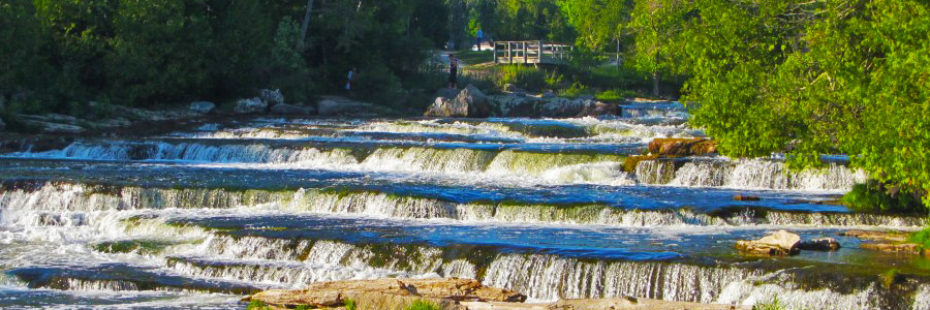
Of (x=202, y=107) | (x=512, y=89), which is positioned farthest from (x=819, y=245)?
(x=512, y=89)

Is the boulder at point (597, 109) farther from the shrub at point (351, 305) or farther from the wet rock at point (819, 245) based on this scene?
the shrub at point (351, 305)

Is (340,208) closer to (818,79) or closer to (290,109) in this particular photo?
(818,79)

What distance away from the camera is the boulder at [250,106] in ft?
160

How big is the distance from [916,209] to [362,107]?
30.7 meters

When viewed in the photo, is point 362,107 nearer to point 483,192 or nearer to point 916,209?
point 483,192

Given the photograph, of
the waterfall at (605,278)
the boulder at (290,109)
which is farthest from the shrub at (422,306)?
the boulder at (290,109)

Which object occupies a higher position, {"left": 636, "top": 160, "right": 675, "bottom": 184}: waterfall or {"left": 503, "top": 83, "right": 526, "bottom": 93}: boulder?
{"left": 503, "top": 83, "right": 526, "bottom": 93}: boulder

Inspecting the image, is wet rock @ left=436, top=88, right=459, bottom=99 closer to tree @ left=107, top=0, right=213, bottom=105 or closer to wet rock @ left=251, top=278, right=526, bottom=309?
tree @ left=107, top=0, right=213, bottom=105

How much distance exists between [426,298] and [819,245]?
25.5 ft

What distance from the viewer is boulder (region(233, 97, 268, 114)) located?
48.7 m

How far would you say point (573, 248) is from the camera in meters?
19.7

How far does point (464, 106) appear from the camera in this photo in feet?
156

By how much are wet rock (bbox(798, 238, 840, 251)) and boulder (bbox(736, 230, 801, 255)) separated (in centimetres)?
21

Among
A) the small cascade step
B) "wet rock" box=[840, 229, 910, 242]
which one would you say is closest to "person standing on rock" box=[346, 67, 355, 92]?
the small cascade step
